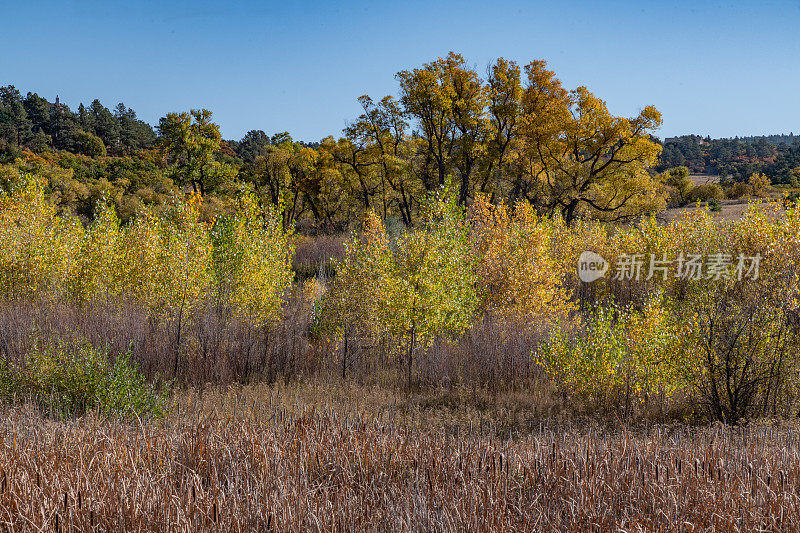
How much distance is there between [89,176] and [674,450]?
53655 mm

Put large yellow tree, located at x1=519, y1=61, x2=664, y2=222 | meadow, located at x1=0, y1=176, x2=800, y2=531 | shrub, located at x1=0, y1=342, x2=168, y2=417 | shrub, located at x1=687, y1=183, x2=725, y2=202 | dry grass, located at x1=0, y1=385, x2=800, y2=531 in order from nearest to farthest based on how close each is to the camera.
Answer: dry grass, located at x1=0, y1=385, x2=800, y2=531 < meadow, located at x1=0, y1=176, x2=800, y2=531 < shrub, located at x1=0, y1=342, x2=168, y2=417 < large yellow tree, located at x1=519, y1=61, x2=664, y2=222 < shrub, located at x1=687, y1=183, x2=725, y2=202

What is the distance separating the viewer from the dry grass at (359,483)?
2.78 metres

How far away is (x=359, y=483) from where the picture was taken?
3.54 meters

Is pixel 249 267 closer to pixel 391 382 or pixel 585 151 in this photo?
pixel 391 382

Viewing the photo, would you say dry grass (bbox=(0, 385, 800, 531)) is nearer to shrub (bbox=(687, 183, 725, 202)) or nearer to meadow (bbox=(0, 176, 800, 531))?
meadow (bbox=(0, 176, 800, 531))

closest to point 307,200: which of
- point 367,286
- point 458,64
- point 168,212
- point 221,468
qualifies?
point 458,64

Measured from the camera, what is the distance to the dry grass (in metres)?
2.78

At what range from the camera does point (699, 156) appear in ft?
270

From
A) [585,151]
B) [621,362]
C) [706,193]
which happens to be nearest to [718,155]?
[706,193]

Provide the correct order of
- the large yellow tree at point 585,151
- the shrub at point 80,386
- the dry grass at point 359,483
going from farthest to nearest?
the large yellow tree at point 585,151, the shrub at point 80,386, the dry grass at point 359,483

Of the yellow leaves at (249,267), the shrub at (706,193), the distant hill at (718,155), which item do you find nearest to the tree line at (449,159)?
the shrub at (706,193)

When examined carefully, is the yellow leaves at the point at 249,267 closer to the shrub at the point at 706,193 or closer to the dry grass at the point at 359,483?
the dry grass at the point at 359,483

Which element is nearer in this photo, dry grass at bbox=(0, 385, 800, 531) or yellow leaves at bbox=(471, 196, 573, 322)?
dry grass at bbox=(0, 385, 800, 531)

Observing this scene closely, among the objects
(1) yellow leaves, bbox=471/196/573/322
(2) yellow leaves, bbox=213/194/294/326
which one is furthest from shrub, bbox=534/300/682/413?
(2) yellow leaves, bbox=213/194/294/326
